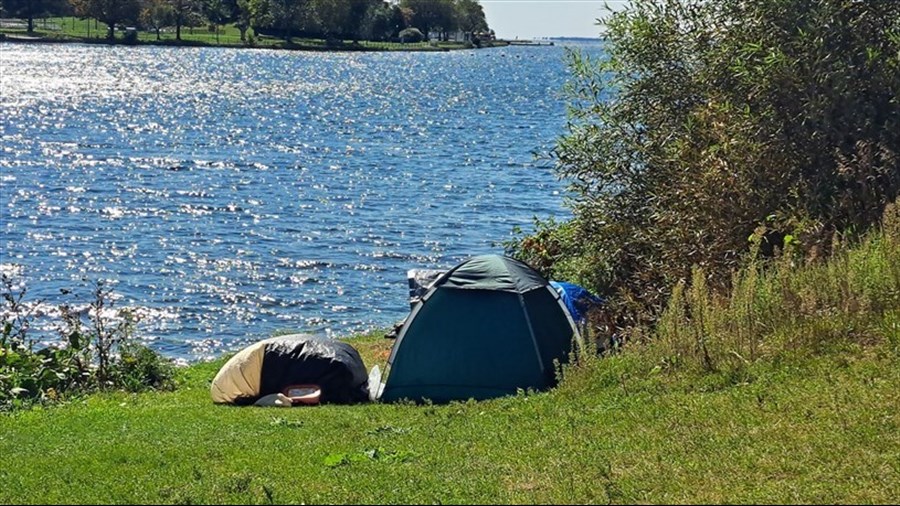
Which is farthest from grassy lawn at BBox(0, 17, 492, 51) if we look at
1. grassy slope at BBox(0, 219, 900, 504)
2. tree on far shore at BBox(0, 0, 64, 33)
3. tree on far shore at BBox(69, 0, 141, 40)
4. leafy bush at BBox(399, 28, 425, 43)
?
grassy slope at BBox(0, 219, 900, 504)

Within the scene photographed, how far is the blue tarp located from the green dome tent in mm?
761

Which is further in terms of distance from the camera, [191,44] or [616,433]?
[191,44]

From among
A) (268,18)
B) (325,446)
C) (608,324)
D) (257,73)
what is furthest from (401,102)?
(268,18)

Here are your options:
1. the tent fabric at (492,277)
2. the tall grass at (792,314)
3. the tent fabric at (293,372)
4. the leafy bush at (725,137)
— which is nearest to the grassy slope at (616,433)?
the tall grass at (792,314)

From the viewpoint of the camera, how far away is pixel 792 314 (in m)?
10.9

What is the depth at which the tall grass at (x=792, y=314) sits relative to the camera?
10398 millimetres

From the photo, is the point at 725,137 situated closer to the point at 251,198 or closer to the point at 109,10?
the point at 251,198

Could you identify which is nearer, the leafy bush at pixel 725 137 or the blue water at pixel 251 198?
the leafy bush at pixel 725 137

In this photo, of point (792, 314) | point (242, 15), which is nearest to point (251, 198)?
point (792, 314)

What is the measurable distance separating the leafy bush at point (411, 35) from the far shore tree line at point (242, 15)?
413cm

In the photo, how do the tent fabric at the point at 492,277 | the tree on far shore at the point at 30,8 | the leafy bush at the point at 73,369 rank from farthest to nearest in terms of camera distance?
1. the tree on far shore at the point at 30,8
2. the leafy bush at the point at 73,369
3. the tent fabric at the point at 492,277

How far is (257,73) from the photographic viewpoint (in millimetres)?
114938

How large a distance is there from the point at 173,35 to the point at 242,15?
12962mm

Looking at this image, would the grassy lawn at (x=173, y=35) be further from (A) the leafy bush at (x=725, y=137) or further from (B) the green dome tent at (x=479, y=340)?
(B) the green dome tent at (x=479, y=340)
